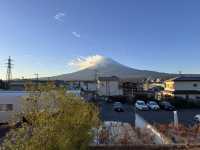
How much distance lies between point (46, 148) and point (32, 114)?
0.65m

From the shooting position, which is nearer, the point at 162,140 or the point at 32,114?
the point at 32,114

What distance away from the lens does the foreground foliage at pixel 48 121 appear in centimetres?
482

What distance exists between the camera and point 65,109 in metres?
6.07

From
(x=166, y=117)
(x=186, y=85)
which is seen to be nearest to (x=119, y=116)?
(x=166, y=117)

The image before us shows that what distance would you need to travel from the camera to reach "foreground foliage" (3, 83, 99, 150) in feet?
15.8

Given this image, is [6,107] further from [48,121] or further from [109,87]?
[109,87]

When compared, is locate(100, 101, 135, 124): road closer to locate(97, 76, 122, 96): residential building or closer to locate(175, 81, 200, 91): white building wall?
locate(175, 81, 200, 91): white building wall

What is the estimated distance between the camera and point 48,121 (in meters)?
5.10

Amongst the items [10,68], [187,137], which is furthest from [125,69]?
[187,137]

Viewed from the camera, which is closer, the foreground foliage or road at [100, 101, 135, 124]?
the foreground foliage

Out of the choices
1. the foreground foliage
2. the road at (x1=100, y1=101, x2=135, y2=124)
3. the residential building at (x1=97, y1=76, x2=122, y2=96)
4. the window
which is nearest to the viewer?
the foreground foliage

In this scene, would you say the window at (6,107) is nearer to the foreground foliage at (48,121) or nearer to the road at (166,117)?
the road at (166,117)

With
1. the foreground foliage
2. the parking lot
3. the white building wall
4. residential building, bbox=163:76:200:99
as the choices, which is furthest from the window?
the white building wall

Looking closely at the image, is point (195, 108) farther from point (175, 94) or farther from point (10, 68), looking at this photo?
point (10, 68)
